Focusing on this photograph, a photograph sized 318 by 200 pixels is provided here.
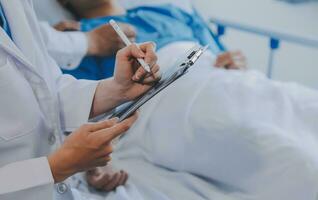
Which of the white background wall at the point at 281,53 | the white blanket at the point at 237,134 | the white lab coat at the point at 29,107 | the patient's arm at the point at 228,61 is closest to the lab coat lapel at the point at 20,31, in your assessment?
the white lab coat at the point at 29,107

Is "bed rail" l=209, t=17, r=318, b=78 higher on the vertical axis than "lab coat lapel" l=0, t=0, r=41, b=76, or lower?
lower

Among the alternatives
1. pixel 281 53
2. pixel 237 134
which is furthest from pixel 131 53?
pixel 281 53

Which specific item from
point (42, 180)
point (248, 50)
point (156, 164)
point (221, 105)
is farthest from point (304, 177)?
point (248, 50)

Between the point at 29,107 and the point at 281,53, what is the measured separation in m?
1.69

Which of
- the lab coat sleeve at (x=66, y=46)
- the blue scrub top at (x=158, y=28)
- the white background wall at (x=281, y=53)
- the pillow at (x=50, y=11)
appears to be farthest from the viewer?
the white background wall at (x=281, y=53)

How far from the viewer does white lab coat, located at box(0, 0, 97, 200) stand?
2.32 ft

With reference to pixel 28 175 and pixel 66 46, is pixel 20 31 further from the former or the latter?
pixel 66 46

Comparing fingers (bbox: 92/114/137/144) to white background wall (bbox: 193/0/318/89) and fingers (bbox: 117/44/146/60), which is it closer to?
fingers (bbox: 117/44/146/60)

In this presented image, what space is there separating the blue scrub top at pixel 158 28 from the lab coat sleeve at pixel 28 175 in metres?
0.69

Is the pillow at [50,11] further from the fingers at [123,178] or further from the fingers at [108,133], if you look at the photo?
the fingers at [108,133]

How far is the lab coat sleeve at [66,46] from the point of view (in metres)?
1.29

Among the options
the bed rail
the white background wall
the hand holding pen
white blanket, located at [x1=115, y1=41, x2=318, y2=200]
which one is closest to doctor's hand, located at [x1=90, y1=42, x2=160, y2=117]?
the hand holding pen

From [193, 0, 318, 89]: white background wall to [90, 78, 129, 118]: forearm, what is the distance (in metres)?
1.40

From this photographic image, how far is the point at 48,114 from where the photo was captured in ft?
2.86
